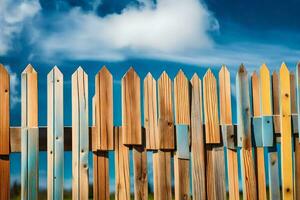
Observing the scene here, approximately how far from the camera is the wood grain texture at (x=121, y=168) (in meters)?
5.13

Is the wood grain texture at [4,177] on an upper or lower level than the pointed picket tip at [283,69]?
lower

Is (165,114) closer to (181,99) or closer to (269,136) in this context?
(181,99)

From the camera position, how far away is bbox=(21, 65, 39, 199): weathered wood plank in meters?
4.96

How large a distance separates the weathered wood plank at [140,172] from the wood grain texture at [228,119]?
40.5 inches

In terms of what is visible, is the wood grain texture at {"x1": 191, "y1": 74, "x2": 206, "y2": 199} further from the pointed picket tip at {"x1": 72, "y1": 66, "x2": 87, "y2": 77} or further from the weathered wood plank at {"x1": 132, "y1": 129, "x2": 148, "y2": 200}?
the pointed picket tip at {"x1": 72, "y1": 66, "x2": 87, "y2": 77}

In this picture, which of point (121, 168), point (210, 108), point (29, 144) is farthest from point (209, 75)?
point (29, 144)

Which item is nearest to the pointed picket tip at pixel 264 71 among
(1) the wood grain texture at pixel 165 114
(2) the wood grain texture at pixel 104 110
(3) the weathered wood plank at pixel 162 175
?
(1) the wood grain texture at pixel 165 114

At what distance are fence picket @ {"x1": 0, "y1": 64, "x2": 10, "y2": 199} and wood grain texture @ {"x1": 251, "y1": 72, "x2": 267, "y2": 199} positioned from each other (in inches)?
108

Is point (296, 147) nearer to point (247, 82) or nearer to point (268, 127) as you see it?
point (268, 127)

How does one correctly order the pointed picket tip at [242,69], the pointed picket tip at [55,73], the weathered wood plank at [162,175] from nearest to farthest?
the pointed picket tip at [55,73] < the weathered wood plank at [162,175] < the pointed picket tip at [242,69]

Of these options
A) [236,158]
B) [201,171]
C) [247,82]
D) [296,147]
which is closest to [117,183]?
[201,171]

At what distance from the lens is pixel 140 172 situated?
519 centimetres

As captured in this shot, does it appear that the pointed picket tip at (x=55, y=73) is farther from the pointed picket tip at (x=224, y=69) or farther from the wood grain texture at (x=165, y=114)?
the pointed picket tip at (x=224, y=69)

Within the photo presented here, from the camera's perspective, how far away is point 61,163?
196 inches
